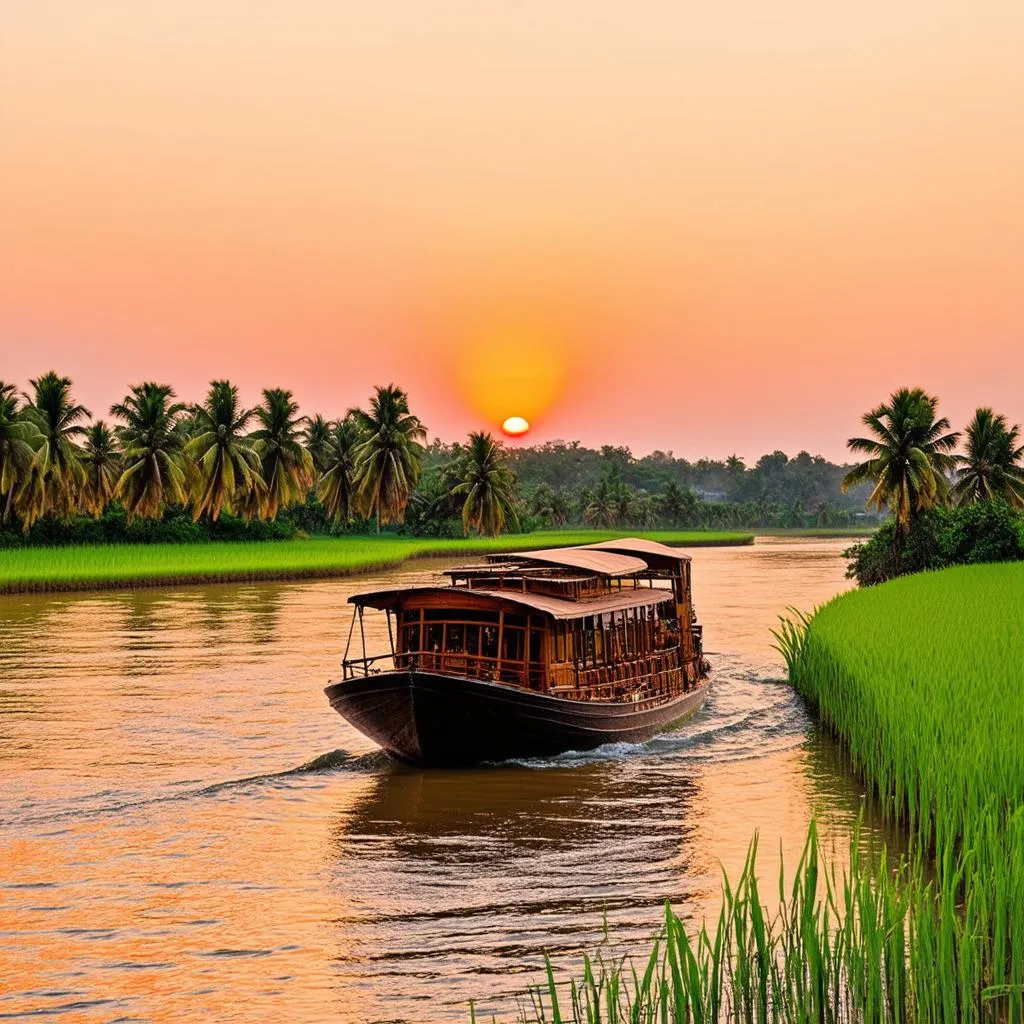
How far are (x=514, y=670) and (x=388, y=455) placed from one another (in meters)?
60.5

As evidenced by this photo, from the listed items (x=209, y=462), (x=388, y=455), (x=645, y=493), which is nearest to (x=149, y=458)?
→ (x=209, y=462)

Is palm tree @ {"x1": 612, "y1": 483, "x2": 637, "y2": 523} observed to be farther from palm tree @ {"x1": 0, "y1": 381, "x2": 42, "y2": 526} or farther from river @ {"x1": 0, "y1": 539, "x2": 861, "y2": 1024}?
river @ {"x1": 0, "y1": 539, "x2": 861, "y2": 1024}

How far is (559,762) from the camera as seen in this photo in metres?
17.3

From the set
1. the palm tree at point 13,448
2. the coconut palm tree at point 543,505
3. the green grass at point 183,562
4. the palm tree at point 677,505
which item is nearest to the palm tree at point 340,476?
the green grass at point 183,562

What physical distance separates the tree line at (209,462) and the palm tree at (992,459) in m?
34.4

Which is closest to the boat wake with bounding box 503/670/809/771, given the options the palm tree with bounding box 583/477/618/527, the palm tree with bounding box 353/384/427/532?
the palm tree with bounding box 353/384/427/532

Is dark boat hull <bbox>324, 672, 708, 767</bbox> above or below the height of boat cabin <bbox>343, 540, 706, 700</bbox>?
below

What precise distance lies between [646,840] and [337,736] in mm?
7440

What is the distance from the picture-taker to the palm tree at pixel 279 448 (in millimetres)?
76125

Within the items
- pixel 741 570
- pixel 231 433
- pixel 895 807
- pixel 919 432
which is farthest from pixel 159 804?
pixel 231 433

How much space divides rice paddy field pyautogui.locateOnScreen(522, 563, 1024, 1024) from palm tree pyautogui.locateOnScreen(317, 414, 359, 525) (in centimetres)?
6433

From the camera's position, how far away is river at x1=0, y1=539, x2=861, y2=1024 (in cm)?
929

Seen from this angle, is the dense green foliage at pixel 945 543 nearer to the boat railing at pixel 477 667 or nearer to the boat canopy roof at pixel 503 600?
the boat canopy roof at pixel 503 600

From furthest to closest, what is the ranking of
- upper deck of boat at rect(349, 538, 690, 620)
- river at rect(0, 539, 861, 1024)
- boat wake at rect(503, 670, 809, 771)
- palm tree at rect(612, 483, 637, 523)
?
palm tree at rect(612, 483, 637, 523) → boat wake at rect(503, 670, 809, 771) → upper deck of boat at rect(349, 538, 690, 620) → river at rect(0, 539, 861, 1024)
